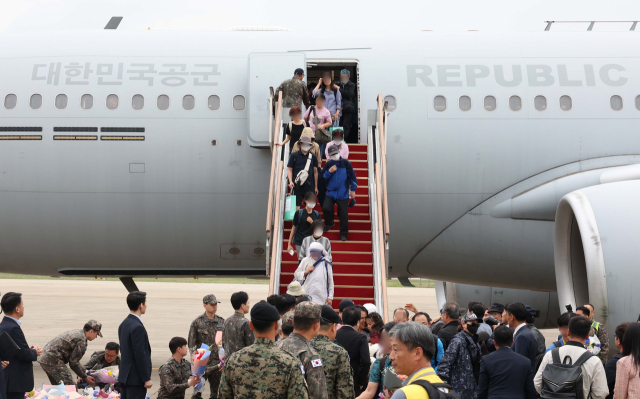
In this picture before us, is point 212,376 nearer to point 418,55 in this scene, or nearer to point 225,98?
point 225,98

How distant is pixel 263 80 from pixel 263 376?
25.5ft

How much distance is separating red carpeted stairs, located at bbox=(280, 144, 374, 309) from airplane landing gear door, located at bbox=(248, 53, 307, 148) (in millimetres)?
1507

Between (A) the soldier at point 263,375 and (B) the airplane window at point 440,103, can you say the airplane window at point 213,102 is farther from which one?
(A) the soldier at point 263,375

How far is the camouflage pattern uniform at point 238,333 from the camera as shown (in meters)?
8.16

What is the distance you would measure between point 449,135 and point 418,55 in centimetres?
152

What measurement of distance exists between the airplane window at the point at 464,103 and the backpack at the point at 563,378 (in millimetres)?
5880

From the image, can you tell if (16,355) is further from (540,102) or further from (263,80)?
(540,102)

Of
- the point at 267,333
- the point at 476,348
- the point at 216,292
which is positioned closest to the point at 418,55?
the point at 476,348

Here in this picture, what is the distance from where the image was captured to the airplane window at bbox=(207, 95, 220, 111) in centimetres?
1131

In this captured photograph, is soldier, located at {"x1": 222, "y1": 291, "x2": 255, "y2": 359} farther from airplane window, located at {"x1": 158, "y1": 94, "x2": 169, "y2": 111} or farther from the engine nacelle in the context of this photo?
the engine nacelle

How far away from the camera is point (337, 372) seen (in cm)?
546

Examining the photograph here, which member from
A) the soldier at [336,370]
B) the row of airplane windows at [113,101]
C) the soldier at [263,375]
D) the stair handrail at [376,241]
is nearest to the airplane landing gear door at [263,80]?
the row of airplane windows at [113,101]

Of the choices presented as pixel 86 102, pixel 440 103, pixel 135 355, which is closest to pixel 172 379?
pixel 135 355

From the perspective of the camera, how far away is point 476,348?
7102 mm
